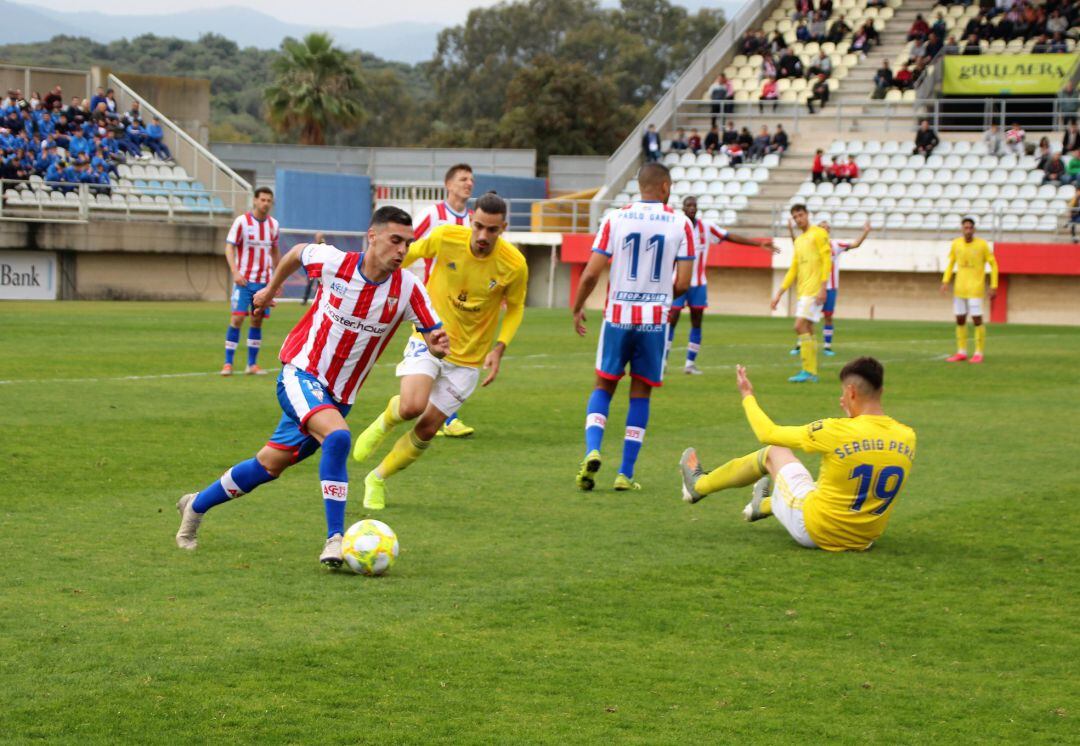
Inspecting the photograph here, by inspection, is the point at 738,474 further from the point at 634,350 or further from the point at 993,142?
the point at 993,142

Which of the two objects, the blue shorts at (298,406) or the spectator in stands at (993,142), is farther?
the spectator in stands at (993,142)

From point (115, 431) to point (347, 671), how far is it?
23.6ft

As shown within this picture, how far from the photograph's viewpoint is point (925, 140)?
39.0 m

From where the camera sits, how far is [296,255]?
24.7ft

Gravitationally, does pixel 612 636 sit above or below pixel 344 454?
below

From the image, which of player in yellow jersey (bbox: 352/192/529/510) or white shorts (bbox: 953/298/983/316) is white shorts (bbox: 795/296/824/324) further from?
player in yellow jersey (bbox: 352/192/529/510)

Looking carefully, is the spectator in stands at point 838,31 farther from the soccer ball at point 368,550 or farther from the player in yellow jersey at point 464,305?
the soccer ball at point 368,550

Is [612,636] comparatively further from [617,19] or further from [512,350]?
[617,19]

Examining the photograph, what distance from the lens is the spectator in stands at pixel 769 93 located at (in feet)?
141

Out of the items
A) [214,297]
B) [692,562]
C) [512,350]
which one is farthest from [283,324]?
[692,562]

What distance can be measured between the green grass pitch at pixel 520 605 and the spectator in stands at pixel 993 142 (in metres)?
27.3

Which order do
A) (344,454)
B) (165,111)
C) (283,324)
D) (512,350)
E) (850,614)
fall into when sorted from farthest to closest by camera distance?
1. (165,111)
2. (283,324)
3. (512,350)
4. (344,454)
5. (850,614)

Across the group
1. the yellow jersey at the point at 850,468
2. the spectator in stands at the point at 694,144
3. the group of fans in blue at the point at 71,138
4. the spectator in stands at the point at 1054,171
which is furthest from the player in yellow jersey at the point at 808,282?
the group of fans in blue at the point at 71,138

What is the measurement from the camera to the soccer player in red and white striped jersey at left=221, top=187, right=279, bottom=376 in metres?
17.5
